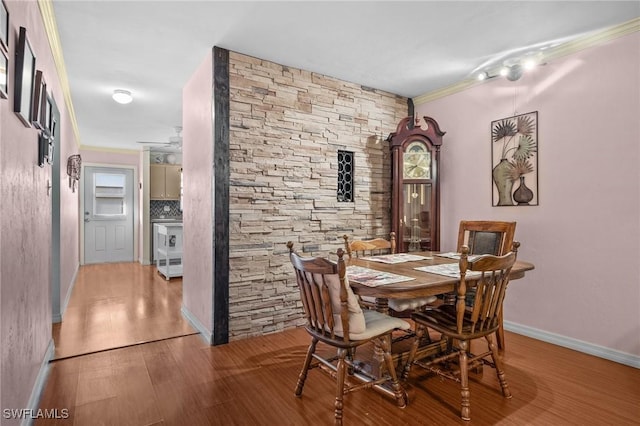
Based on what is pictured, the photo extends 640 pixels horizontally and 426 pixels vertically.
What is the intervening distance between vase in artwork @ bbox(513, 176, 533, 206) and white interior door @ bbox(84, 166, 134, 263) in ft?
24.1

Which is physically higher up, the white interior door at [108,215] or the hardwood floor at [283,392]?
the white interior door at [108,215]

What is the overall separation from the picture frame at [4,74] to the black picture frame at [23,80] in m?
0.14

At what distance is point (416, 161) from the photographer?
379cm

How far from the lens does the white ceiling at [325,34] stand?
238cm

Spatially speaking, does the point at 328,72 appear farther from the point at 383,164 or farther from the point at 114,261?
the point at 114,261

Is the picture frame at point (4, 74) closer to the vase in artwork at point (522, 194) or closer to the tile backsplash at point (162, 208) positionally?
the vase in artwork at point (522, 194)

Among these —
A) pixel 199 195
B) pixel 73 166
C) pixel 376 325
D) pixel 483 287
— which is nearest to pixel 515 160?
pixel 483 287

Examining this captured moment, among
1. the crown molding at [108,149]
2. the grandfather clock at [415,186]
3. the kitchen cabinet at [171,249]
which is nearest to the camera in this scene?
the grandfather clock at [415,186]

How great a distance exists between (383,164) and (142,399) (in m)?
3.14

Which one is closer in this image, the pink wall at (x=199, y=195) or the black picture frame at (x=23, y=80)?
the black picture frame at (x=23, y=80)

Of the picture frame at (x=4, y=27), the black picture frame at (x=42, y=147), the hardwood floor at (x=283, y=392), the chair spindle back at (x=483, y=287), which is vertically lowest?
the hardwood floor at (x=283, y=392)

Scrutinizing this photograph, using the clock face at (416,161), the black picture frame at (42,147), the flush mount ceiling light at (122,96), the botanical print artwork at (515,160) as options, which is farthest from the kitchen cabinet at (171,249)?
the botanical print artwork at (515,160)

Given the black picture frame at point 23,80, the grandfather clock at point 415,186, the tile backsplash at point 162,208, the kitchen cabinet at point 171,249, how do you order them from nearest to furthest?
the black picture frame at point 23,80 → the grandfather clock at point 415,186 → the kitchen cabinet at point 171,249 → the tile backsplash at point 162,208

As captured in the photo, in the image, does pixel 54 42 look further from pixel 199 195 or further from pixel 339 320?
pixel 339 320
